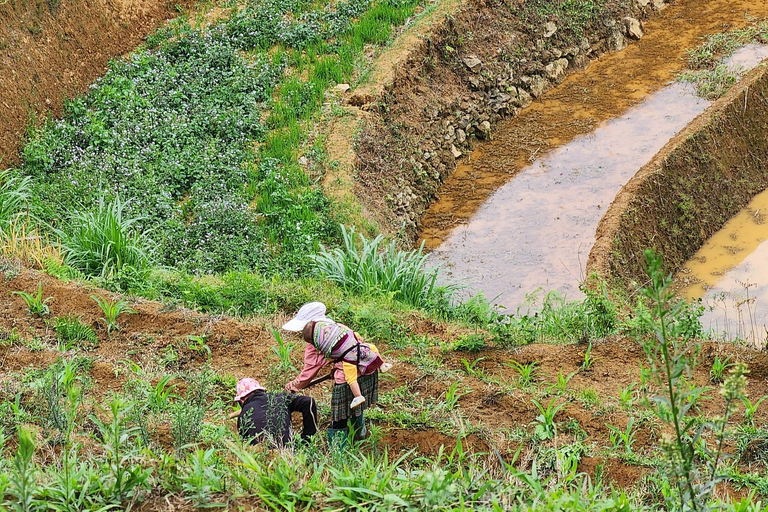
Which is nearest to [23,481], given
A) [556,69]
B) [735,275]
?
[735,275]

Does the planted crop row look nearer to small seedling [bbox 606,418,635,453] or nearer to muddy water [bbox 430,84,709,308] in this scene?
muddy water [bbox 430,84,709,308]

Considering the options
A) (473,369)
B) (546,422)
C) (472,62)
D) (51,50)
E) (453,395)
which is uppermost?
(51,50)

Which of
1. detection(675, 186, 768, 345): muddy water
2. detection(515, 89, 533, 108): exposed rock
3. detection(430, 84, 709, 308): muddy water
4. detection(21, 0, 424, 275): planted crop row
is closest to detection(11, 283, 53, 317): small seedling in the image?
detection(21, 0, 424, 275): planted crop row

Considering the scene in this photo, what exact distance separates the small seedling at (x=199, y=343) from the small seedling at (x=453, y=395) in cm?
190

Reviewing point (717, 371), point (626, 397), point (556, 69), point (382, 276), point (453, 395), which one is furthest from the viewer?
point (556, 69)

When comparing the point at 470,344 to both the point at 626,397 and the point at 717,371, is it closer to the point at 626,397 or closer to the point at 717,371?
the point at 626,397

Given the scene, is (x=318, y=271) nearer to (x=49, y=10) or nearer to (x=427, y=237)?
(x=427, y=237)

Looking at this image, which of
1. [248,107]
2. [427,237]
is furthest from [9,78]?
[427,237]

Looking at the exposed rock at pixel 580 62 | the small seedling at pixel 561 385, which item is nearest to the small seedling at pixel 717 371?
the small seedling at pixel 561 385

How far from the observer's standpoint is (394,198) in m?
11.8

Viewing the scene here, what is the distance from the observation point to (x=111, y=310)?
23.5 feet

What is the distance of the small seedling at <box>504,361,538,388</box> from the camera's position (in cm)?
666

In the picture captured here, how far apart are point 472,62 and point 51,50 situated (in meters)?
6.38

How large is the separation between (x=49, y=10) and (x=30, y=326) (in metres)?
6.28
